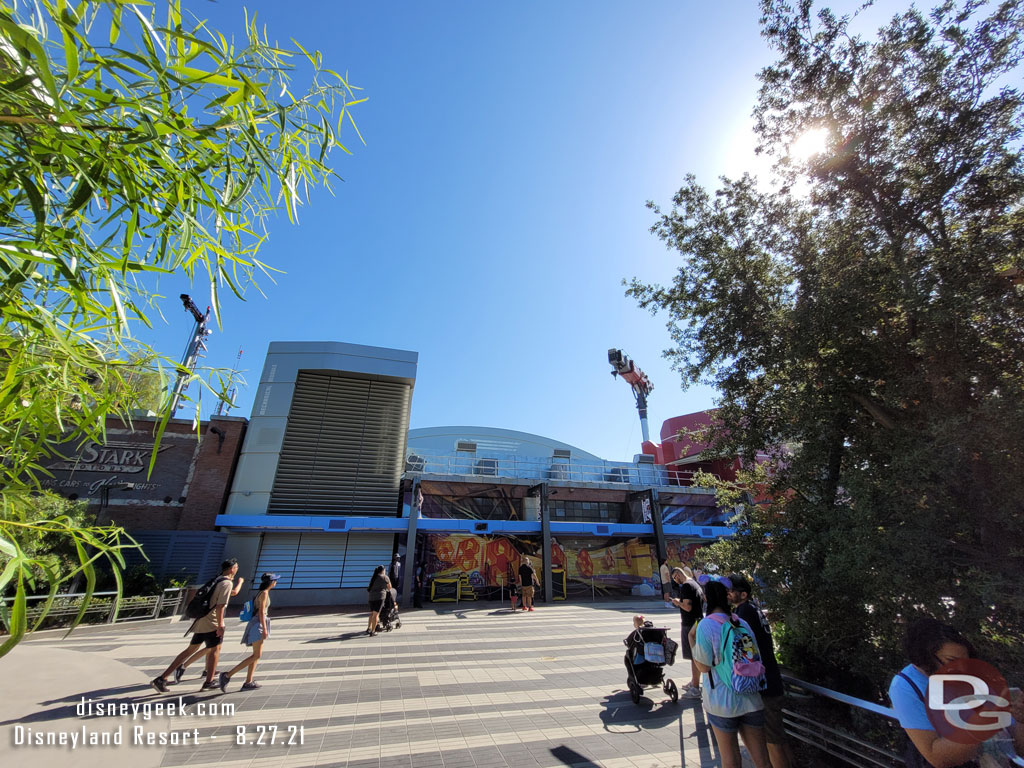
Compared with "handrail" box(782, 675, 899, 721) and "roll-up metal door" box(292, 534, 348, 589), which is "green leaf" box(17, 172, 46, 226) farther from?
"roll-up metal door" box(292, 534, 348, 589)

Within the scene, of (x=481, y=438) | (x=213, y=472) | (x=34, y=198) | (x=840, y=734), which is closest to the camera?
(x=34, y=198)

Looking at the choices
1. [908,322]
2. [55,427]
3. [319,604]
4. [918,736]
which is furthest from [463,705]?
[319,604]

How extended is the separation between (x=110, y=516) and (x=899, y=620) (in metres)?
21.2

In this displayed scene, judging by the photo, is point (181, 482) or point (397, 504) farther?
point (397, 504)

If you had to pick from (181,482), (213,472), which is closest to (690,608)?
(213,472)

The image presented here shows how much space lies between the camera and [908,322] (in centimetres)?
495

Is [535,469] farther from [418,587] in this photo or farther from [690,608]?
[690,608]

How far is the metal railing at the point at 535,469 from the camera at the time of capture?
1845 centimetres

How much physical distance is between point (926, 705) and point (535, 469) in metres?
17.4

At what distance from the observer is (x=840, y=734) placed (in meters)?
3.56

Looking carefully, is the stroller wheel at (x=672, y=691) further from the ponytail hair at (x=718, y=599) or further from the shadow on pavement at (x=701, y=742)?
the ponytail hair at (x=718, y=599)

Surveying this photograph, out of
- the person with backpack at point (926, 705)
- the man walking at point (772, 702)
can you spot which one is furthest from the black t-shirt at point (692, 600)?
the person with backpack at point (926, 705)

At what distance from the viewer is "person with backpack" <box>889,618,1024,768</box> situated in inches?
90.7

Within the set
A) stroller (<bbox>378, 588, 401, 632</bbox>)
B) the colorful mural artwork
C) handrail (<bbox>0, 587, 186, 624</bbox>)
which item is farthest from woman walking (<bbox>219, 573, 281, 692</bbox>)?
the colorful mural artwork
